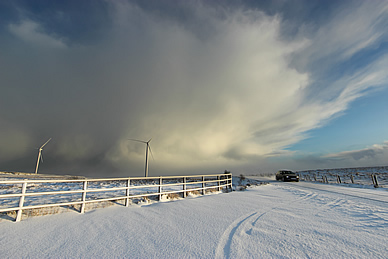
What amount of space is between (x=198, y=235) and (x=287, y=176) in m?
29.2

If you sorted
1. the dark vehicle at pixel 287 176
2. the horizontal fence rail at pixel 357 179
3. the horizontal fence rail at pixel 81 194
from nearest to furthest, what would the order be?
the horizontal fence rail at pixel 81 194 → the horizontal fence rail at pixel 357 179 → the dark vehicle at pixel 287 176

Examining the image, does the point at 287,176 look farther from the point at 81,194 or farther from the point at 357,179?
the point at 81,194

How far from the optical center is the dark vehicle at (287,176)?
28.9m

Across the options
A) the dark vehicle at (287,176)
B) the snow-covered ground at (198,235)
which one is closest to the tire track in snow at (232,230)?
the snow-covered ground at (198,235)

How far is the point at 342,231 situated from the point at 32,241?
25.0ft

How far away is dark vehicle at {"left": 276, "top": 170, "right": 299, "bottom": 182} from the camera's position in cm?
2889

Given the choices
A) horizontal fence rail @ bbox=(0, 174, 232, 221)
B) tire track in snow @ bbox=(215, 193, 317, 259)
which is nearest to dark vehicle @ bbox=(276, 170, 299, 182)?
horizontal fence rail @ bbox=(0, 174, 232, 221)

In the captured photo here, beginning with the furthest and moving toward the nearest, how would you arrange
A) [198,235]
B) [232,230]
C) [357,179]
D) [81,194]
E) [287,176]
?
[357,179] → [287,176] → [81,194] → [232,230] → [198,235]

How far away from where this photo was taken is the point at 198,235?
479 cm

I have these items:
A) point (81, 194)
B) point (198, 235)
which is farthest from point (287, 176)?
point (198, 235)

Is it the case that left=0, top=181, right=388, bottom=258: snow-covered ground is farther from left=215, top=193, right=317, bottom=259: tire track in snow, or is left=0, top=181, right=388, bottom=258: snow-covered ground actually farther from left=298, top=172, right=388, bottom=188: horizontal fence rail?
left=298, top=172, right=388, bottom=188: horizontal fence rail

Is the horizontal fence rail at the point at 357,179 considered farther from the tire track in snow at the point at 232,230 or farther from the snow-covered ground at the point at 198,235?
the tire track in snow at the point at 232,230

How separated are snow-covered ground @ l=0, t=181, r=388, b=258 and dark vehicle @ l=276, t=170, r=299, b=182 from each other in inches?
940

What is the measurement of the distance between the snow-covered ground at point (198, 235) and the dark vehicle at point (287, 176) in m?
23.9
